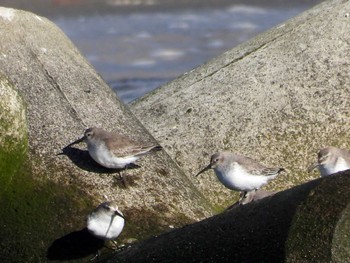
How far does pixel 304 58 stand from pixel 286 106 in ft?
Result: 1.78

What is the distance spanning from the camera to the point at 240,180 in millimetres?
9062

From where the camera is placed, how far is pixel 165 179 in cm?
869

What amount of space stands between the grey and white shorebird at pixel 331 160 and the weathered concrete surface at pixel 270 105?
2.28ft

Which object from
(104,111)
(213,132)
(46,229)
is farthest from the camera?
(213,132)

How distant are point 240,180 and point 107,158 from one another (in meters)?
1.08

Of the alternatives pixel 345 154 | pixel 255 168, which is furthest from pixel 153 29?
pixel 255 168

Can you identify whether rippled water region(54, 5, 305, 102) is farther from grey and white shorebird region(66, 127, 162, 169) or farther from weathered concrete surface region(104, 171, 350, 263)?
weathered concrete surface region(104, 171, 350, 263)

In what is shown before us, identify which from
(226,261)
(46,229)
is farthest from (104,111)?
(226,261)

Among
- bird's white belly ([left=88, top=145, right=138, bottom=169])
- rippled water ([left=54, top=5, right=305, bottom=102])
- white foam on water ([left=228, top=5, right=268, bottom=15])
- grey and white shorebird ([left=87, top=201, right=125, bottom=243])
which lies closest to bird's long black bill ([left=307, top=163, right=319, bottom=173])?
bird's white belly ([left=88, top=145, right=138, bottom=169])

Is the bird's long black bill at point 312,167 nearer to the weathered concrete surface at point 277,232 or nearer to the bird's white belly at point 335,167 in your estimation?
the bird's white belly at point 335,167

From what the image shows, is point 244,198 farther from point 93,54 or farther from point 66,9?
point 66,9

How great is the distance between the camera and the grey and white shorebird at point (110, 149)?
8438mm

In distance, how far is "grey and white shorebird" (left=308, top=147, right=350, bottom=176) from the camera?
29.6 feet

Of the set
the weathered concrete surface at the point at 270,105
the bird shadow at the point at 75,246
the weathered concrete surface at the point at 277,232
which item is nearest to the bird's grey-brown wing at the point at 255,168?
the weathered concrete surface at the point at 270,105
